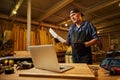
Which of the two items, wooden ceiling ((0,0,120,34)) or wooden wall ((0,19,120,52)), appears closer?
wooden ceiling ((0,0,120,34))

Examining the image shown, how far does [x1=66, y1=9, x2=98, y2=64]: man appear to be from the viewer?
1663mm

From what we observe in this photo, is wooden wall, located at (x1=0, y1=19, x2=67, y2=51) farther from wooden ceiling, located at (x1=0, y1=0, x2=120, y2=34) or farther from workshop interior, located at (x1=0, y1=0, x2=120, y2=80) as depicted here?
wooden ceiling, located at (x1=0, y1=0, x2=120, y2=34)

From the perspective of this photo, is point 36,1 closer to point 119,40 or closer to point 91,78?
point 91,78

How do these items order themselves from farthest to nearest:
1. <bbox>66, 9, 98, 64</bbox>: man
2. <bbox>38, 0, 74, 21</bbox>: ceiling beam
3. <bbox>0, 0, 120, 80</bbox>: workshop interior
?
1. <bbox>0, 0, 120, 80</bbox>: workshop interior
2. <bbox>38, 0, 74, 21</bbox>: ceiling beam
3. <bbox>66, 9, 98, 64</bbox>: man

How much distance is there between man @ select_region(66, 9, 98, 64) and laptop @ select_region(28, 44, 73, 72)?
0.78m

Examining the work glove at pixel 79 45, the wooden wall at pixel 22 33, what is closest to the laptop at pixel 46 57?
the work glove at pixel 79 45

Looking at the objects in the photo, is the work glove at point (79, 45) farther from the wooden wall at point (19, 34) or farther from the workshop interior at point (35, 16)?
the wooden wall at point (19, 34)

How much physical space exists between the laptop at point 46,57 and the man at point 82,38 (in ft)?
2.54

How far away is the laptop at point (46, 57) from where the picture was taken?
0.87 metres

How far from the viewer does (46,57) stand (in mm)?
928

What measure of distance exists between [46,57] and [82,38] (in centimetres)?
93

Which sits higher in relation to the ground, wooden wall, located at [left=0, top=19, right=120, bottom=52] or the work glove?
wooden wall, located at [left=0, top=19, right=120, bottom=52]

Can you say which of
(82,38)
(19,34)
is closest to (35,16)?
(19,34)

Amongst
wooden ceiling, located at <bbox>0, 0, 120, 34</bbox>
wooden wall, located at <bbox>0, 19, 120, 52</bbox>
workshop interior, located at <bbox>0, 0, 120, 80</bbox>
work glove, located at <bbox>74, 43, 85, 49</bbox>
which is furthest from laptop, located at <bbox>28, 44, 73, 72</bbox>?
wooden wall, located at <bbox>0, 19, 120, 52</bbox>
